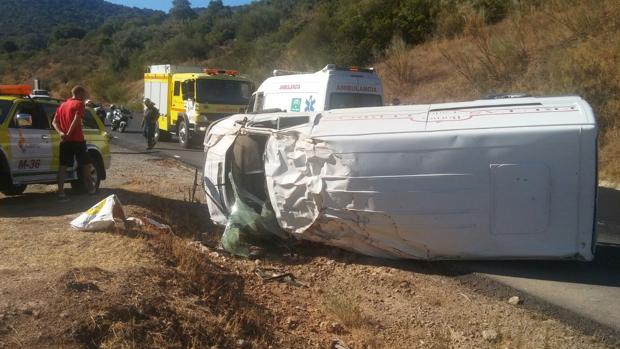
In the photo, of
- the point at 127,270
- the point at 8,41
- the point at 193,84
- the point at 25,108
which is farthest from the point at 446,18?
the point at 8,41

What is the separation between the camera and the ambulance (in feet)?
44.5

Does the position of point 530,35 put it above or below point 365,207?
above

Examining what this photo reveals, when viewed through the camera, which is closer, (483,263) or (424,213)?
(424,213)

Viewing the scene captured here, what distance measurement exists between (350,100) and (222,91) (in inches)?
312

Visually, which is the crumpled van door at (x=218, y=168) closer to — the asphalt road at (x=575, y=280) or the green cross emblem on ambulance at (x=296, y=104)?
the asphalt road at (x=575, y=280)

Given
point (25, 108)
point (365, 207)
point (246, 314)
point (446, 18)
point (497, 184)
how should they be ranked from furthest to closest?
point (446, 18)
point (25, 108)
point (365, 207)
point (497, 184)
point (246, 314)

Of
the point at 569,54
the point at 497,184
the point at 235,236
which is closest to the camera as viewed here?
the point at 497,184

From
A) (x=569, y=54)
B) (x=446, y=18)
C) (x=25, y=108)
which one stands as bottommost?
(x=25, y=108)

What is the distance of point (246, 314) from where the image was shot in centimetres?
539

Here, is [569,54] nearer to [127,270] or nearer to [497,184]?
[497,184]

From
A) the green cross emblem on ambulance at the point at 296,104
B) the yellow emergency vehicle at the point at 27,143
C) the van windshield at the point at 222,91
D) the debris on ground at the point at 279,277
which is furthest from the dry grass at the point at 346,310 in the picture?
the van windshield at the point at 222,91

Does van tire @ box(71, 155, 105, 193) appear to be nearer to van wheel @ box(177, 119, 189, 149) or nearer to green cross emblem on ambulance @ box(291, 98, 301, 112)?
green cross emblem on ambulance @ box(291, 98, 301, 112)

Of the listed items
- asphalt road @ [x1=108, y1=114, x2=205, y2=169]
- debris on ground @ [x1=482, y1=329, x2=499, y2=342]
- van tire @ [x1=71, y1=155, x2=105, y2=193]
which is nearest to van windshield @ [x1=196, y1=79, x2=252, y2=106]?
asphalt road @ [x1=108, y1=114, x2=205, y2=169]

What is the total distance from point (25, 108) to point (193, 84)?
10.9 meters
